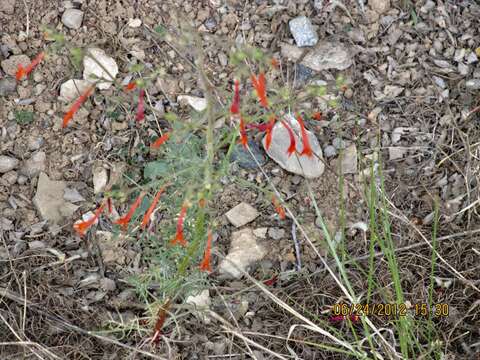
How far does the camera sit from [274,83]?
382 centimetres

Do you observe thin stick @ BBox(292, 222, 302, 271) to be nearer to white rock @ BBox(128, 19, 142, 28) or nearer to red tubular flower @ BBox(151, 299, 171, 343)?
red tubular flower @ BBox(151, 299, 171, 343)

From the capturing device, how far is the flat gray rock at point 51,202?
3.55m

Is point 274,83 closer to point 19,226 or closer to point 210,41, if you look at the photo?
point 210,41

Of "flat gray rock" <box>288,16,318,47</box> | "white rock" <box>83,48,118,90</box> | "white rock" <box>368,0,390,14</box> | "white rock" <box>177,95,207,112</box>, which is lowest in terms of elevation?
"white rock" <box>177,95,207,112</box>

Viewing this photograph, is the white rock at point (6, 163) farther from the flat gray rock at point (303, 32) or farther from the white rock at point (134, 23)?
the flat gray rock at point (303, 32)

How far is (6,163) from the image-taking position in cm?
357

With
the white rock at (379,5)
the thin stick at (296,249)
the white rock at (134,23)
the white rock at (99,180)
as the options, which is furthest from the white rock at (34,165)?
the white rock at (379,5)

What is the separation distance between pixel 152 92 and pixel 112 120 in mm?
288

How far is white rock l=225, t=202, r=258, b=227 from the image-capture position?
359 centimetres

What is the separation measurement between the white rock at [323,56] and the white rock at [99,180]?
1.30 m

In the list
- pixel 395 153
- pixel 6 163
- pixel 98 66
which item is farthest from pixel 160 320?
pixel 395 153

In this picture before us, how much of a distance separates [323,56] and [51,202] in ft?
5.99

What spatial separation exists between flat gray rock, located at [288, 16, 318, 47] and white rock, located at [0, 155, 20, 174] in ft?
5.95
